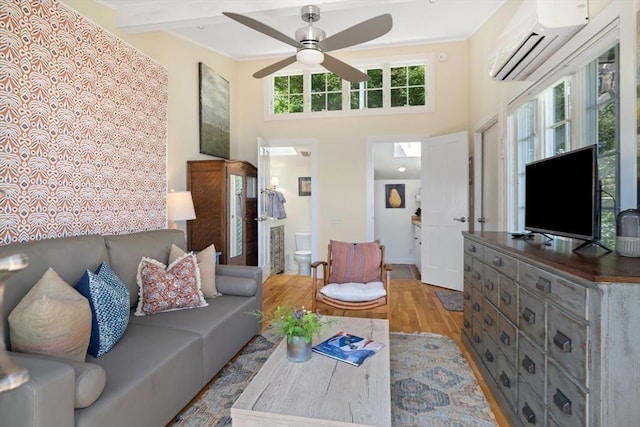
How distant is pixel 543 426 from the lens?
1402 mm

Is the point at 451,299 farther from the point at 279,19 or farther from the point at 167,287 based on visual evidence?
the point at 279,19

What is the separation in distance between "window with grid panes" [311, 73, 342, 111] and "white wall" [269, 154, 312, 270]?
1424mm

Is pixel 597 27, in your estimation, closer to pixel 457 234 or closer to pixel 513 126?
pixel 513 126

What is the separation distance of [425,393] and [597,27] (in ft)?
7.62

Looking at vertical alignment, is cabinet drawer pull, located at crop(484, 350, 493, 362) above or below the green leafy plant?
below

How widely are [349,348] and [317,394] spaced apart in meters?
0.46

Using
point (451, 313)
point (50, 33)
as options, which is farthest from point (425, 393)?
point (50, 33)

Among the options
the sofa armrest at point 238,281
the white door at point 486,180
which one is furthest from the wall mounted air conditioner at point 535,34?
the sofa armrest at point 238,281

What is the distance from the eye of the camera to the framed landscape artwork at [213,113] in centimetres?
426

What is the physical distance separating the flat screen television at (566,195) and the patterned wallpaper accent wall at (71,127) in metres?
2.96

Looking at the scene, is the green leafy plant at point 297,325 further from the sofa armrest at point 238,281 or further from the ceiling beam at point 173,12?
the ceiling beam at point 173,12

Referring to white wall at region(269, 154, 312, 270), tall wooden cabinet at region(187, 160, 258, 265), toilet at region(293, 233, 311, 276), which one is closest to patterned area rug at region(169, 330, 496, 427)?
tall wooden cabinet at region(187, 160, 258, 265)

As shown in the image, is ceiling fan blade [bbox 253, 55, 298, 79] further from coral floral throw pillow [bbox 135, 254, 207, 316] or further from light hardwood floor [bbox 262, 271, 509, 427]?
light hardwood floor [bbox 262, 271, 509, 427]

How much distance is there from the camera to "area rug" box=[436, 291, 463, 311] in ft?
11.9
